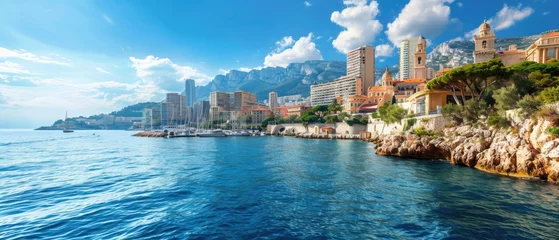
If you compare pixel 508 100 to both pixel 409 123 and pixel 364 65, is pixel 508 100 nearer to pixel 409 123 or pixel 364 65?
pixel 409 123

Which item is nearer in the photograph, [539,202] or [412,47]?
[539,202]

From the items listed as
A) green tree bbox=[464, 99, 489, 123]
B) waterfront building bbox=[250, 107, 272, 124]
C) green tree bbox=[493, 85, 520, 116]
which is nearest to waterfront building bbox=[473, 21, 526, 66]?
green tree bbox=[464, 99, 489, 123]

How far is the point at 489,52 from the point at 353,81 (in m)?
74.9

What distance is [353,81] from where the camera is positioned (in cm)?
12362

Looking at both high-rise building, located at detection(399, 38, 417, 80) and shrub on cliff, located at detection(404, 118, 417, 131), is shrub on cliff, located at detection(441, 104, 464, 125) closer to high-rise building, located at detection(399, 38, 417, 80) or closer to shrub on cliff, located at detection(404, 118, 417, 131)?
shrub on cliff, located at detection(404, 118, 417, 131)

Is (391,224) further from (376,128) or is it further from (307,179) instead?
(376,128)

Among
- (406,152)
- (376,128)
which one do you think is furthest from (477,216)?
(376,128)

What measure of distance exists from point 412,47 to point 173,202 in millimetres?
185298

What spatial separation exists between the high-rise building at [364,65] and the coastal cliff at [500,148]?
104 m

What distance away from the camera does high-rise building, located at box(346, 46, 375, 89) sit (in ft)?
426

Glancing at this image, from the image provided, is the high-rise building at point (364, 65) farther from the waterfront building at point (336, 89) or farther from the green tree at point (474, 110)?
the green tree at point (474, 110)

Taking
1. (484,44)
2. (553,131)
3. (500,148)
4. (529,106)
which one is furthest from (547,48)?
(553,131)

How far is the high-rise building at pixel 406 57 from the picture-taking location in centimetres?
15618

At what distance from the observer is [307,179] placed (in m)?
17.6
